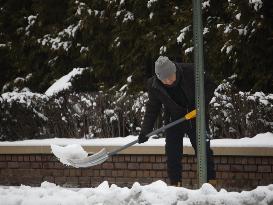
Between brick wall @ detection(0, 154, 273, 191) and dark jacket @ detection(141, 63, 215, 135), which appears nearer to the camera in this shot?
dark jacket @ detection(141, 63, 215, 135)

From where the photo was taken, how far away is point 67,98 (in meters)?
9.84

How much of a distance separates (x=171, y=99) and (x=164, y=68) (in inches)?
15.9

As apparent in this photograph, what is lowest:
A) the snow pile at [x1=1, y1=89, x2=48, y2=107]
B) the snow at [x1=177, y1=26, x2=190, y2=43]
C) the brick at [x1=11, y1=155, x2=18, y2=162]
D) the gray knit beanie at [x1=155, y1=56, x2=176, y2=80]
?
A: the brick at [x1=11, y1=155, x2=18, y2=162]

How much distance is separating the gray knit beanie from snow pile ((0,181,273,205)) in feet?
5.06

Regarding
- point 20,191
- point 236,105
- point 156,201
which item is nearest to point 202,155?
point 156,201

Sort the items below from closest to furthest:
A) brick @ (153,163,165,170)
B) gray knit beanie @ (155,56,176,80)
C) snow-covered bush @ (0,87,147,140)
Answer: gray knit beanie @ (155,56,176,80)
brick @ (153,163,165,170)
snow-covered bush @ (0,87,147,140)

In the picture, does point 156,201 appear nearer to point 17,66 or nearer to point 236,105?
point 236,105

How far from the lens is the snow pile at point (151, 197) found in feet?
16.1

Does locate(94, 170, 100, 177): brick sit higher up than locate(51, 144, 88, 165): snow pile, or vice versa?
locate(51, 144, 88, 165): snow pile

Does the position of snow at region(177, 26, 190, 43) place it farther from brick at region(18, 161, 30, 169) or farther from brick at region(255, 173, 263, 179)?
brick at region(255, 173, 263, 179)

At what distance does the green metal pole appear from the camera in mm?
5207

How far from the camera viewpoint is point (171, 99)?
272 inches

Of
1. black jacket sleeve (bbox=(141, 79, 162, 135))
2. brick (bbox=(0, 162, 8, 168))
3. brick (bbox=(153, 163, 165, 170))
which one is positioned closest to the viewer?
black jacket sleeve (bbox=(141, 79, 162, 135))

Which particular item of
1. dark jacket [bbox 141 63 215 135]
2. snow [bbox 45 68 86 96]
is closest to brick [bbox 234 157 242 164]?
dark jacket [bbox 141 63 215 135]
